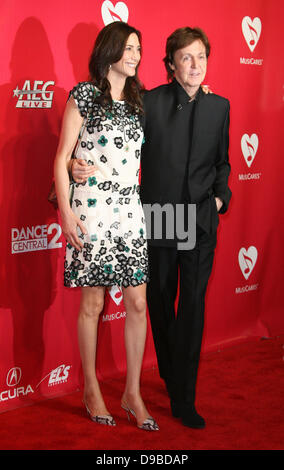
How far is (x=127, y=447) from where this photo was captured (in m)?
2.60

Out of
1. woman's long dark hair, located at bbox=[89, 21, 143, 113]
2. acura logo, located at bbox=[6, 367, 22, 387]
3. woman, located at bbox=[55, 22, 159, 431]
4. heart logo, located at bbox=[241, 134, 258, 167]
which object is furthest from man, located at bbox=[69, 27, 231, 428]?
heart logo, located at bbox=[241, 134, 258, 167]

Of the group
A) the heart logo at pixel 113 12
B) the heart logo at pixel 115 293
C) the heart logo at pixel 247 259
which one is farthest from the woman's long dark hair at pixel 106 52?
the heart logo at pixel 247 259

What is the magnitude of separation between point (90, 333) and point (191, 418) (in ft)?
1.95

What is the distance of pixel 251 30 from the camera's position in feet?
12.7

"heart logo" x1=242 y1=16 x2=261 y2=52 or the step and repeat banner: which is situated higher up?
"heart logo" x1=242 y1=16 x2=261 y2=52

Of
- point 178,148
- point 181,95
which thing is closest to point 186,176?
point 178,148

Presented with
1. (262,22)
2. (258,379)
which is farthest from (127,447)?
(262,22)

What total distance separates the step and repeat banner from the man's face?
60 cm

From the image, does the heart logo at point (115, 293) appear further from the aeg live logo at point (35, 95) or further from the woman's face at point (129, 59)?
the woman's face at point (129, 59)

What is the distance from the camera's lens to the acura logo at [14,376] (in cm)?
303

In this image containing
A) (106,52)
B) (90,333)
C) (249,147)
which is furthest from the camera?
(249,147)

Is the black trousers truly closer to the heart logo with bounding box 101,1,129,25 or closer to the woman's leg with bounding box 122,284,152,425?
the woman's leg with bounding box 122,284,152,425

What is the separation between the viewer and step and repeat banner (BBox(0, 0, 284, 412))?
9.53 ft

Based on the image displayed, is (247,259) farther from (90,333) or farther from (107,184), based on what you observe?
(107,184)
